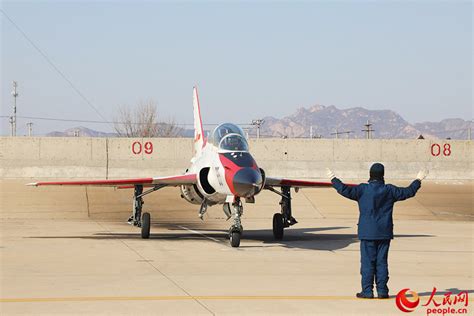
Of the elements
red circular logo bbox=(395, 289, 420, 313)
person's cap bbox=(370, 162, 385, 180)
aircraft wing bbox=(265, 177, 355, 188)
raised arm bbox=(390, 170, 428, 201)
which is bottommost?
red circular logo bbox=(395, 289, 420, 313)

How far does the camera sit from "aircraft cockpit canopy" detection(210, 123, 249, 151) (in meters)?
20.9

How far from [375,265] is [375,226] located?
1.93 ft

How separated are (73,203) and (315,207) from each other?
10.6 metres

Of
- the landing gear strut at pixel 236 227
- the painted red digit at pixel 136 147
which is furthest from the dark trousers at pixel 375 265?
the painted red digit at pixel 136 147

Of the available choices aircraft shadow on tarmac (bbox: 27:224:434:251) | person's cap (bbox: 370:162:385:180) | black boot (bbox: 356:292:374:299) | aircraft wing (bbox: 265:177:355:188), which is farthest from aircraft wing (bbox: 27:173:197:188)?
black boot (bbox: 356:292:374:299)

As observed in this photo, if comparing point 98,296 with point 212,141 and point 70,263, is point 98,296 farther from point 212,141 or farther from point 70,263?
point 212,141

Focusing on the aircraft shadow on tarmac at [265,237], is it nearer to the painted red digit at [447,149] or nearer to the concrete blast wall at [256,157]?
the concrete blast wall at [256,157]

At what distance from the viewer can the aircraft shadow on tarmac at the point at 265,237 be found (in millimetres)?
21562

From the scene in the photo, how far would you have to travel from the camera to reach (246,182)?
63.9 feet

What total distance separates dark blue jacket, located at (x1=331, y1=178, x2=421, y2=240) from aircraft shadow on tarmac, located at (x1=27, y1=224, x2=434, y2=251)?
849cm

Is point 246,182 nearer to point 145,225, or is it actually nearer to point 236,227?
point 236,227

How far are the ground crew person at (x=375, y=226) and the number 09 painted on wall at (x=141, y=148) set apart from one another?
107 ft

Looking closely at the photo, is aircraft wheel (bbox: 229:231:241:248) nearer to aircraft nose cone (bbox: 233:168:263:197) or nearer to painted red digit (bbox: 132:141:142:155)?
aircraft nose cone (bbox: 233:168:263:197)

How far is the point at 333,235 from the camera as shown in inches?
1003
